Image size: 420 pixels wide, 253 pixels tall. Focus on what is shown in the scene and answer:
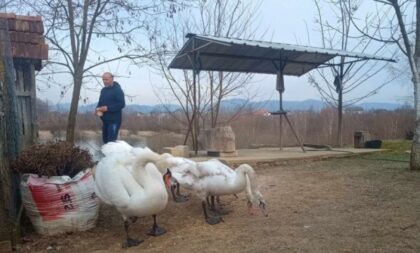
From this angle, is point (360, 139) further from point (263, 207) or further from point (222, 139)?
point (263, 207)

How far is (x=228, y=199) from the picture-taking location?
7.29 m

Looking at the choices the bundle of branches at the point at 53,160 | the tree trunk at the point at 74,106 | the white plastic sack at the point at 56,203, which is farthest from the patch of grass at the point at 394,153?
the white plastic sack at the point at 56,203

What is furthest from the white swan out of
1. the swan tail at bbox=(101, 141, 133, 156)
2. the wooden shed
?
A: the wooden shed

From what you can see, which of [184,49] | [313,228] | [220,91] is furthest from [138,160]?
[220,91]

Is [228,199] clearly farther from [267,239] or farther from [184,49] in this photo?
[184,49]

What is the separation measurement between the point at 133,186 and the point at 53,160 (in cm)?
139

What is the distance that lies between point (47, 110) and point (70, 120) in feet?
11.1

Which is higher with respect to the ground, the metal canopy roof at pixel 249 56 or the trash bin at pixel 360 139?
the metal canopy roof at pixel 249 56

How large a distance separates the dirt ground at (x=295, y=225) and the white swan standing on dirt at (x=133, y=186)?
434 mm

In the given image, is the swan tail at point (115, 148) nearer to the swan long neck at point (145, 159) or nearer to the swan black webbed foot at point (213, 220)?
the swan long neck at point (145, 159)

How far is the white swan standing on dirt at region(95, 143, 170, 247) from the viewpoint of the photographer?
5180mm

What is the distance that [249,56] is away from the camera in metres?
12.0

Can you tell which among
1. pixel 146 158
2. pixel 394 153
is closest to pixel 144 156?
pixel 146 158

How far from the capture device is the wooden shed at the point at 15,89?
5.35 metres
